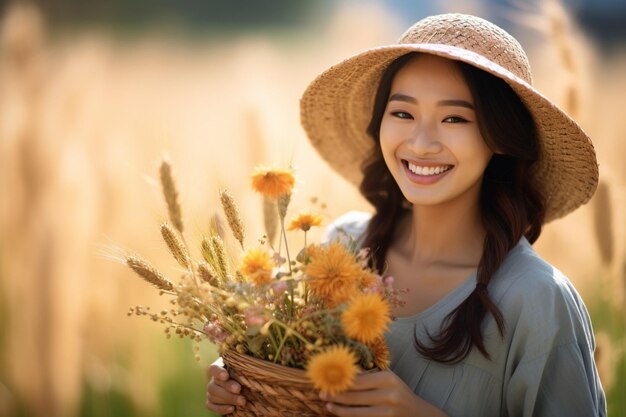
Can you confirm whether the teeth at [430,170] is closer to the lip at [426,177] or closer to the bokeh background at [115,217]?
the lip at [426,177]

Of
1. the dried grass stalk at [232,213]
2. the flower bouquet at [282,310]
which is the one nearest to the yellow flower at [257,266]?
the flower bouquet at [282,310]

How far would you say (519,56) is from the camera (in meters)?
1.91

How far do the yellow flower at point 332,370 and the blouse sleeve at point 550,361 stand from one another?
0.58m

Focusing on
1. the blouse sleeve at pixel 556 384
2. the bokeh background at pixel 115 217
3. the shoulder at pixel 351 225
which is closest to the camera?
the blouse sleeve at pixel 556 384

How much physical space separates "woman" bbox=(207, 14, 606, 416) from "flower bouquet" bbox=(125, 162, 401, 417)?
13 centimetres

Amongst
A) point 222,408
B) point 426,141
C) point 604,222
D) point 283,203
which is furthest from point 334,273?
point 604,222

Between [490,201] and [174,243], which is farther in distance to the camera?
[490,201]

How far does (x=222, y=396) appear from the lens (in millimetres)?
1616

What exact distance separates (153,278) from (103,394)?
1203mm

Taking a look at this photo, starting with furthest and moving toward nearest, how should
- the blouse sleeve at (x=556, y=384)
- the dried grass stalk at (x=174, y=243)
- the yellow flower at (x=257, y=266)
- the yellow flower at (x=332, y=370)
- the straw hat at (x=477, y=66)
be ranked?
the straw hat at (x=477, y=66) < the blouse sleeve at (x=556, y=384) < the dried grass stalk at (x=174, y=243) < the yellow flower at (x=257, y=266) < the yellow flower at (x=332, y=370)

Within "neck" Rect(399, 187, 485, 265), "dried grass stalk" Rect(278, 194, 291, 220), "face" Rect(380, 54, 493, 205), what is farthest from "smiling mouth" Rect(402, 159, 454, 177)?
"dried grass stalk" Rect(278, 194, 291, 220)

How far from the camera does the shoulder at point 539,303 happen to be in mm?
1753

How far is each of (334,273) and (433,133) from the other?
57 cm

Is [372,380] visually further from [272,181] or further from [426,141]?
[426,141]
